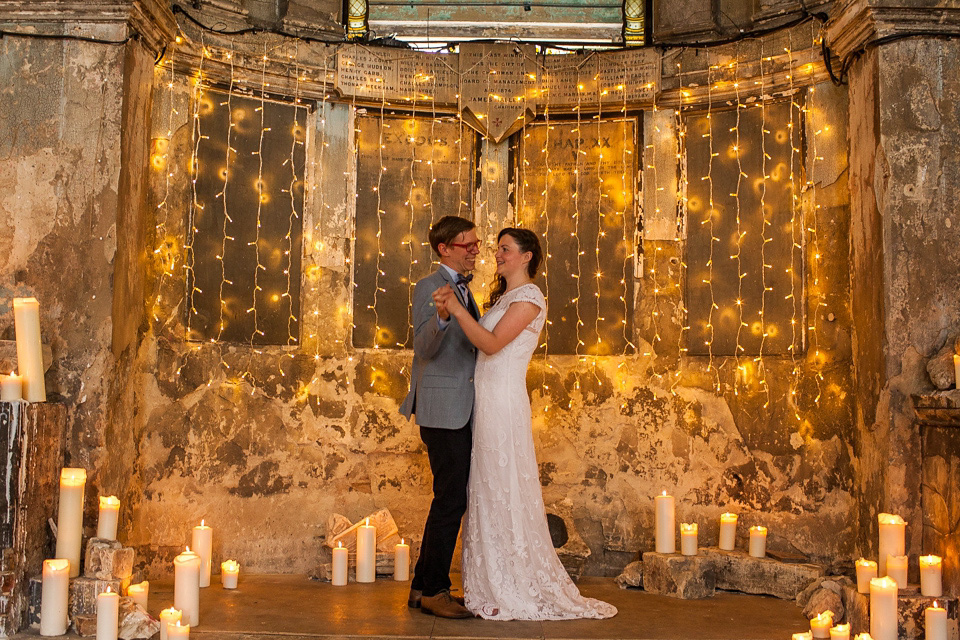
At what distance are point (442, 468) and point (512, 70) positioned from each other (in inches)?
103

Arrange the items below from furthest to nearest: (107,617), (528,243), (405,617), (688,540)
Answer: (688,540) → (528,243) → (405,617) → (107,617)

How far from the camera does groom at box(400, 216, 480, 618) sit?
143 inches

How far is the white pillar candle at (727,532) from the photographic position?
4.56 m

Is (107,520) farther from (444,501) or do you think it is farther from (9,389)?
(444,501)

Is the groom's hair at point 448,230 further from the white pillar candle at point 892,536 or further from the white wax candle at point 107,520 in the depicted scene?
the white pillar candle at point 892,536

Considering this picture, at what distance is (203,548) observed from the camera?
432 cm

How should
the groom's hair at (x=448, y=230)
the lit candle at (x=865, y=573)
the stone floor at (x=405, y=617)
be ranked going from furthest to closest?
the groom's hair at (x=448, y=230) → the lit candle at (x=865, y=573) → the stone floor at (x=405, y=617)

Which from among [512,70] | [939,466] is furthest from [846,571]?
[512,70]

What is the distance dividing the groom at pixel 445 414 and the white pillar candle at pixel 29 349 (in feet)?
4.93

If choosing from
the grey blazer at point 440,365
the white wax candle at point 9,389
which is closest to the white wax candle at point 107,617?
the white wax candle at point 9,389

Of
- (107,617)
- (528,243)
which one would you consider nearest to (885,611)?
(528,243)

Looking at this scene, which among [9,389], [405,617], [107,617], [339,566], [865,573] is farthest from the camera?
[339,566]

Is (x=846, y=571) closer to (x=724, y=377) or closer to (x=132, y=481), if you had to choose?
(x=724, y=377)

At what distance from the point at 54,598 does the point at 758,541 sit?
317 cm
